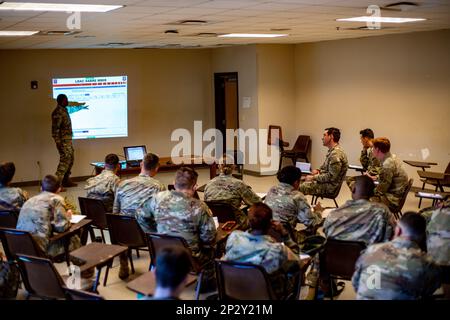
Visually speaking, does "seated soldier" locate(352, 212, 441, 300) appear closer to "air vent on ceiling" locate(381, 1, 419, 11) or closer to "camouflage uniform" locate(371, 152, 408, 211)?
"air vent on ceiling" locate(381, 1, 419, 11)

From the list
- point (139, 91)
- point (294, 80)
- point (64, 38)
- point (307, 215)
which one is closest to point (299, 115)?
point (294, 80)

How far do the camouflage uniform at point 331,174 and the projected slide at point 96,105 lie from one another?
18.2 feet

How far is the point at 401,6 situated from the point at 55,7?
11.4ft

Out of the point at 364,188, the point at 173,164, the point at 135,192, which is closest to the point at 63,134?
the point at 173,164

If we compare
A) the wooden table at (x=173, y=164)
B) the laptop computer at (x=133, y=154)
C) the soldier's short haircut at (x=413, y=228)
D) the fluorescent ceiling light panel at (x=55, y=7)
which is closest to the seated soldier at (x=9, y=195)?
the fluorescent ceiling light panel at (x=55, y=7)

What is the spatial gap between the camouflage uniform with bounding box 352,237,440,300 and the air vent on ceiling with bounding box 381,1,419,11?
10.4 feet

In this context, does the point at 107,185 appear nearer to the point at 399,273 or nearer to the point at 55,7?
the point at 55,7

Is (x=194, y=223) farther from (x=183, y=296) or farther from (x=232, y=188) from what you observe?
(x=232, y=188)

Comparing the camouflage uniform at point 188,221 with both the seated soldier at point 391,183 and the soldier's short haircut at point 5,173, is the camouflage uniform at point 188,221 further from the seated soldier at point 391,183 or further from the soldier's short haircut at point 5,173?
the seated soldier at point 391,183

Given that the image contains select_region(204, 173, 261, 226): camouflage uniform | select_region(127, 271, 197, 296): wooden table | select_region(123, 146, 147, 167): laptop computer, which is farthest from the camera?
select_region(123, 146, 147, 167): laptop computer

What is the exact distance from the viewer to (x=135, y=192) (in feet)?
20.2

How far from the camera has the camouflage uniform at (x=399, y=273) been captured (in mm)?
3564

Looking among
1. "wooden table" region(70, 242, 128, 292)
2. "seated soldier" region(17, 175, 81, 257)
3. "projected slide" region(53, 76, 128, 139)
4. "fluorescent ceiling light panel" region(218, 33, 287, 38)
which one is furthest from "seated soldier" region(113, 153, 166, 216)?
"projected slide" region(53, 76, 128, 139)

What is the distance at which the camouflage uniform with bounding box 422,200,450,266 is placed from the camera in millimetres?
4496
